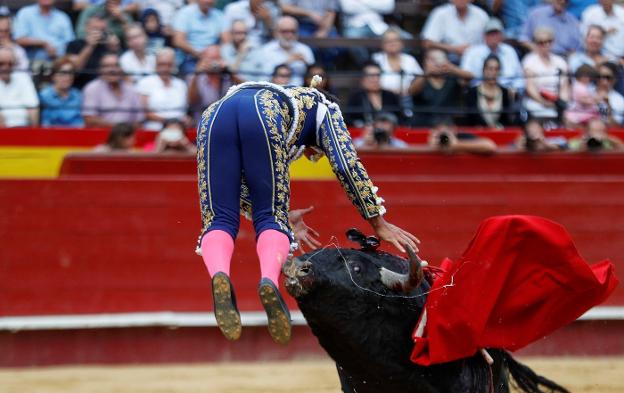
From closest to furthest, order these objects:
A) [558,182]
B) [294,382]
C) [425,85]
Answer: [294,382] < [558,182] < [425,85]

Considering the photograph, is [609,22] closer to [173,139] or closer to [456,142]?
[456,142]

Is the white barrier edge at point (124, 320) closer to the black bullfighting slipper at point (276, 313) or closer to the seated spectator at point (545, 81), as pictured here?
the seated spectator at point (545, 81)

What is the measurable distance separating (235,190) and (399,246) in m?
0.54

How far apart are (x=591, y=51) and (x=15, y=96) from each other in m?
3.67

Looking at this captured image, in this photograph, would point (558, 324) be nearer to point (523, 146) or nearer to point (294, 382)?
point (294, 382)

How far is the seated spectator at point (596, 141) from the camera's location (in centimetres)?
758

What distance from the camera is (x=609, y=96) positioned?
8273mm

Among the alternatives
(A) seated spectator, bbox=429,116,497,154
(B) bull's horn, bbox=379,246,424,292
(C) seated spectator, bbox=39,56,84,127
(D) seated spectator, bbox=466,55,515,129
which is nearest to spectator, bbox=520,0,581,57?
(D) seated spectator, bbox=466,55,515,129

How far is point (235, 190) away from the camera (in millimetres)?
3947

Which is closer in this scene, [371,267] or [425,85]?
[371,267]

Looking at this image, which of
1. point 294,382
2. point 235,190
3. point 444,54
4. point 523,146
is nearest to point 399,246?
point 235,190

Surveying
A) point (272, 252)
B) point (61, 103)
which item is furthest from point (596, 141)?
point (272, 252)

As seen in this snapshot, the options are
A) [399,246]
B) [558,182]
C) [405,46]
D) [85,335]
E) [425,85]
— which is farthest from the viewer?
[405,46]

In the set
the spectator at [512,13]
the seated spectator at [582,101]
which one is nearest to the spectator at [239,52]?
the spectator at [512,13]
